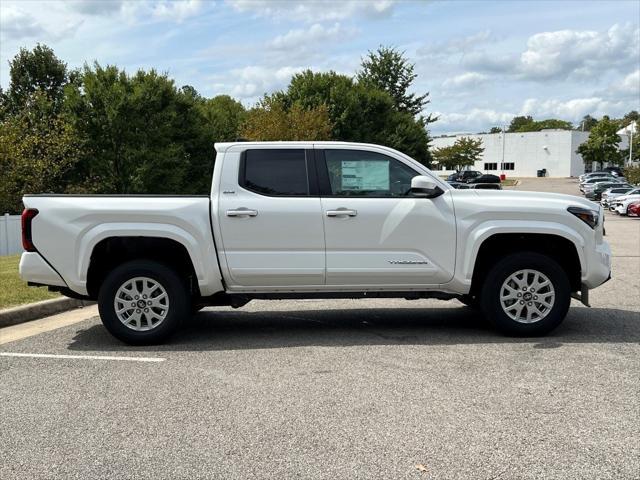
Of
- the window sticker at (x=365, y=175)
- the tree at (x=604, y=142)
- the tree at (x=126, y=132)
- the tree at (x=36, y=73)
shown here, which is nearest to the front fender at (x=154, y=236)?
the window sticker at (x=365, y=175)

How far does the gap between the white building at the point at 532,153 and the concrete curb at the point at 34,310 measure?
103239mm

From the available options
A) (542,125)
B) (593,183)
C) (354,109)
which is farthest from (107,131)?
(542,125)

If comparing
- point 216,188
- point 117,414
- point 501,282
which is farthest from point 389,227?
point 117,414

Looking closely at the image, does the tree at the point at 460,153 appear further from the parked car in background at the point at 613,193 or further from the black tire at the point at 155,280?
the black tire at the point at 155,280

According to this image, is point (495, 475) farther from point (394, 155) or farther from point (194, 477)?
point (394, 155)

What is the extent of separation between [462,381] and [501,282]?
175 centimetres

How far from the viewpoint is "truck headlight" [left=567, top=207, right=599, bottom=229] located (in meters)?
6.80

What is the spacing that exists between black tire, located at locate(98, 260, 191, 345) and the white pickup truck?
0.04 ft

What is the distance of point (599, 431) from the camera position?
14.0 ft

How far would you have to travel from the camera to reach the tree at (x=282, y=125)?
130 feet

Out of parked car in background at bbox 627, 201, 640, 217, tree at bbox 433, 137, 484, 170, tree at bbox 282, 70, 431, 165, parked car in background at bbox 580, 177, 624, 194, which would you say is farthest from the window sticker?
tree at bbox 433, 137, 484, 170

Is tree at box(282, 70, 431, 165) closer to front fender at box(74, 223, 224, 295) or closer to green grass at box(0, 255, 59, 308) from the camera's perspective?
green grass at box(0, 255, 59, 308)

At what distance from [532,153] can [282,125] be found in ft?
247

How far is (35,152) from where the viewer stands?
111 ft
